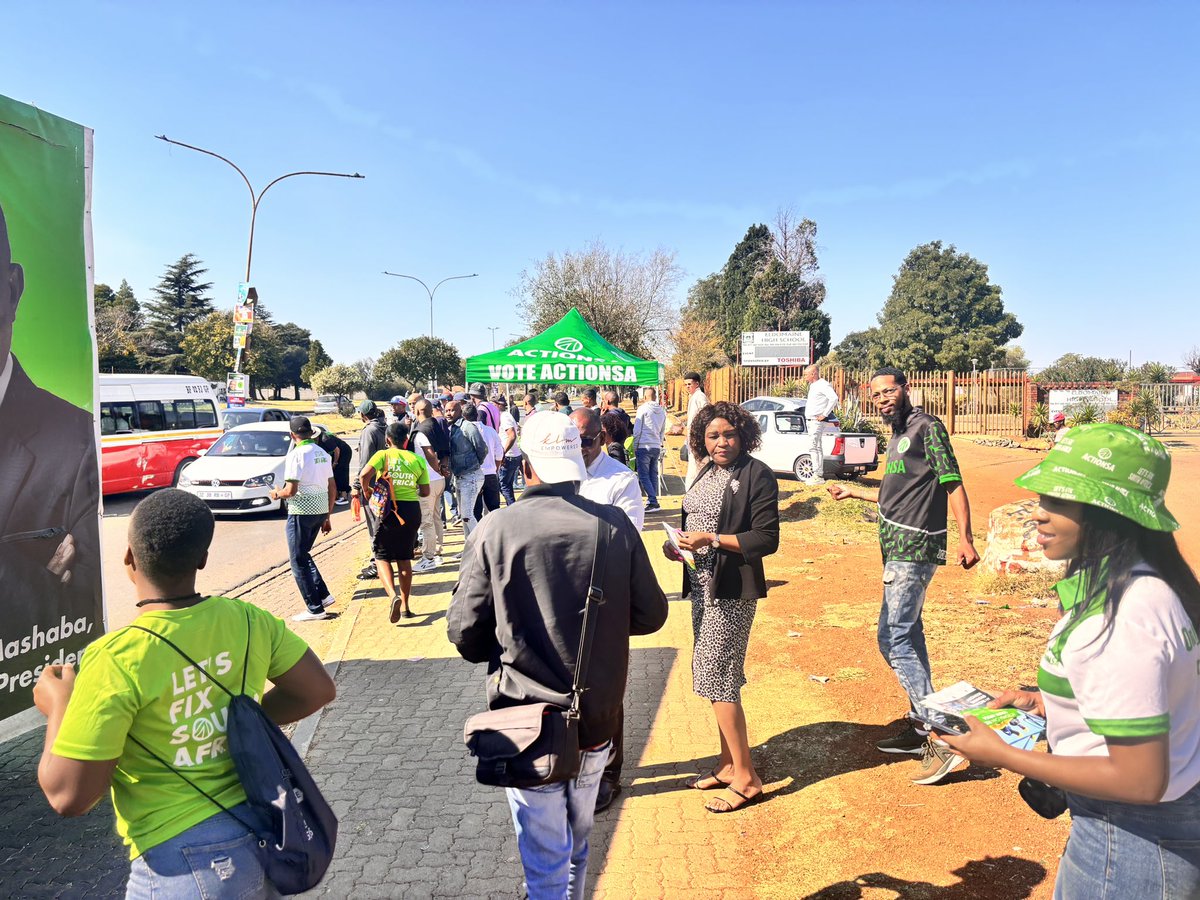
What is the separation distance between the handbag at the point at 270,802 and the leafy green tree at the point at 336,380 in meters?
60.4

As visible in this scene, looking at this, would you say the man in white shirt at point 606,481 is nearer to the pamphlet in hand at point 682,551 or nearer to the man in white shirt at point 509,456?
the pamphlet in hand at point 682,551

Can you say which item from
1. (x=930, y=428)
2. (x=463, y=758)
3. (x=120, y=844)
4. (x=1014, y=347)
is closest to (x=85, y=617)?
(x=120, y=844)

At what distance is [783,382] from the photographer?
3247 cm

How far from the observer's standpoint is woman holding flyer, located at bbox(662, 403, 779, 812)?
4035 mm

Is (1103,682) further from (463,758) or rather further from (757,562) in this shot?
(463,758)

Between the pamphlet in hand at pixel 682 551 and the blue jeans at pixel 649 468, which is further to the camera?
the blue jeans at pixel 649 468

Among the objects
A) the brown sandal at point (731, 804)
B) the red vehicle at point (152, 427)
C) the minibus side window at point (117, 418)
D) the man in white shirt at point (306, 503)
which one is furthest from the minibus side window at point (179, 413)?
the brown sandal at point (731, 804)

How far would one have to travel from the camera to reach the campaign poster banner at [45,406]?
148 inches

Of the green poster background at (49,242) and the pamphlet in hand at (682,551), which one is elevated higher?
A: the green poster background at (49,242)

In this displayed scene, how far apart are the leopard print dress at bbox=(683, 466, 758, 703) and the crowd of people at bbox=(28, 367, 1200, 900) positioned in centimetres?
1

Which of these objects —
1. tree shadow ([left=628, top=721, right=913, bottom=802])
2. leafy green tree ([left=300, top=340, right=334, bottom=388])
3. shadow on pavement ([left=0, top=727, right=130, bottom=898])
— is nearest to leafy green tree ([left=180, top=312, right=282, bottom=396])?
leafy green tree ([left=300, top=340, right=334, bottom=388])

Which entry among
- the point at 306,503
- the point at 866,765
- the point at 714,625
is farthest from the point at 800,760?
the point at 306,503

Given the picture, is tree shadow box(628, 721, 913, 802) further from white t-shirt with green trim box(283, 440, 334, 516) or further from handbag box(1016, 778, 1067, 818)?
white t-shirt with green trim box(283, 440, 334, 516)

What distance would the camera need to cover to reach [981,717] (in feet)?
6.98
